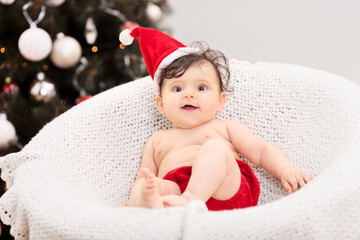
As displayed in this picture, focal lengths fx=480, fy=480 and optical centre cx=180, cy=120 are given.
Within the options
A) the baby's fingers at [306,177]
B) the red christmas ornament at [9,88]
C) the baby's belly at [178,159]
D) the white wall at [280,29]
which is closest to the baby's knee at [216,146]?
the baby's belly at [178,159]

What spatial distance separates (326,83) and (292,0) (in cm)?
102

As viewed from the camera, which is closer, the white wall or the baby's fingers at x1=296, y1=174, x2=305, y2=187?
the baby's fingers at x1=296, y1=174, x2=305, y2=187

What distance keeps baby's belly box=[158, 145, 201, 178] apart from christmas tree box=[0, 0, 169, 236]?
67 centimetres

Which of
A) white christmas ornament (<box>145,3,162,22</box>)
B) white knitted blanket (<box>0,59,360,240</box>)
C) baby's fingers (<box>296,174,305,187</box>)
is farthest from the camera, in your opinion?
white christmas ornament (<box>145,3,162,22</box>)

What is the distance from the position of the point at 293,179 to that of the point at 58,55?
40.7 inches

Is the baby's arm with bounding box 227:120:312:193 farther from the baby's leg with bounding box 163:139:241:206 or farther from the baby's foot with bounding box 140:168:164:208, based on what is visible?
the baby's foot with bounding box 140:168:164:208

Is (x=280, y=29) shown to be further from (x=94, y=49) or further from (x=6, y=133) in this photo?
(x=6, y=133)

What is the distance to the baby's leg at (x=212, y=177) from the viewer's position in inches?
42.4

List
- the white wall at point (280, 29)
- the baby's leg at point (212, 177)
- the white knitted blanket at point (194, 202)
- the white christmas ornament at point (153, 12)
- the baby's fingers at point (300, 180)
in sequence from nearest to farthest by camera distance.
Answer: the white knitted blanket at point (194, 202) → the baby's leg at point (212, 177) → the baby's fingers at point (300, 180) → the white christmas ornament at point (153, 12) → the white wall at point (280, 29)

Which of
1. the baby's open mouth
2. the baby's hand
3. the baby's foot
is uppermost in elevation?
the baby's open mouth

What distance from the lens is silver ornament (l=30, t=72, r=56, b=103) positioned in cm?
177

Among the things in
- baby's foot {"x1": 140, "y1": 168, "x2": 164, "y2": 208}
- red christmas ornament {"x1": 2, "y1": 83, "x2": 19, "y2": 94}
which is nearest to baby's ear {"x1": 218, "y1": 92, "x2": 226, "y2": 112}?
baby's foot {"x1": 140, "y1": 168, "x2": 164, "y2": 208}

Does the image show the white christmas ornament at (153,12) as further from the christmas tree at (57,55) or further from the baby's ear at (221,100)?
the baby's ear at (221,100)

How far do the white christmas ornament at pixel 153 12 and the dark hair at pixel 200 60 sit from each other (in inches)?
24.9
